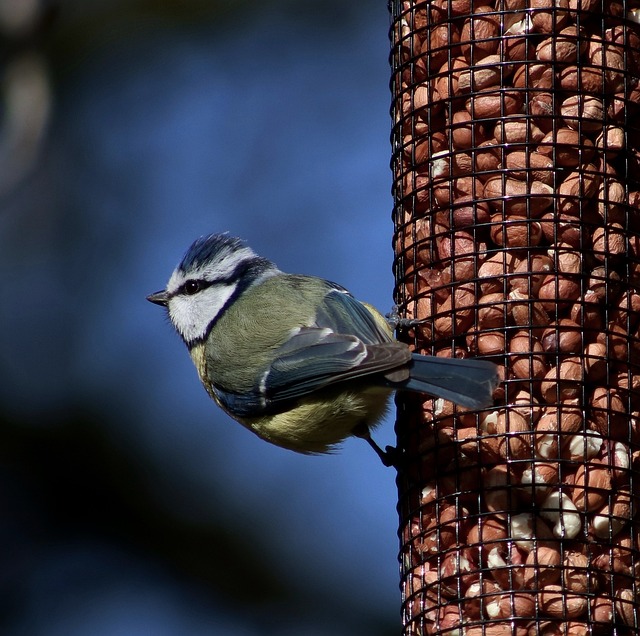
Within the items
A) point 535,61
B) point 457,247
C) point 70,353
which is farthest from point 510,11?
point 70,353

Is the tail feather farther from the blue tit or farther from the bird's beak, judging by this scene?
the bird's beak

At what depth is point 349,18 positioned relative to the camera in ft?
23.7

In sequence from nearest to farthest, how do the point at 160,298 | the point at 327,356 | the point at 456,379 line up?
1. the point at 456,379
2. the point at 327,356
3. the point at 160,298

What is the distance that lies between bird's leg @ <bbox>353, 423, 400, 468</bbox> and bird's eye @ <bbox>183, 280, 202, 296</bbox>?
0.91 meters

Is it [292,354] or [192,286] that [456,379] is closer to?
[292,354]

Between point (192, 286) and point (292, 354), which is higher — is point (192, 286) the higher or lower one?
the higher one

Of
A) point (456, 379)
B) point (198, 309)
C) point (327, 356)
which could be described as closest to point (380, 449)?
point (327, 356)

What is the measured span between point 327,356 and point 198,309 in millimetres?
834

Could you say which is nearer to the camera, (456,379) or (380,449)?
(456,379)

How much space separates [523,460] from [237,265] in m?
1.50

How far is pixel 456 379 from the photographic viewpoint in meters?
3.18

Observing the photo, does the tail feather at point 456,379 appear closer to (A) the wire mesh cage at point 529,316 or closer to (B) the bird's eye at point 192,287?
(A) the wire mesh cage at point 529,316

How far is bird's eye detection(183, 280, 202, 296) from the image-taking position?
170 inches

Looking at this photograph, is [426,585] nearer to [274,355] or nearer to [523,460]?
[523,460]
